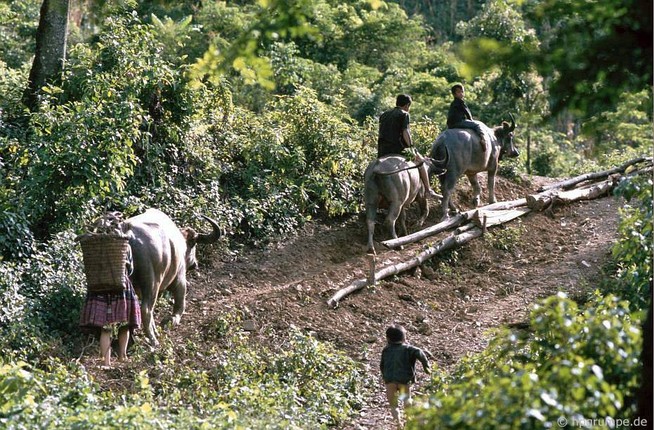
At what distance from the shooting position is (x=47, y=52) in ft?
61.5

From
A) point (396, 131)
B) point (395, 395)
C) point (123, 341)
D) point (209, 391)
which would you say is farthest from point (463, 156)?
point (209, 391)

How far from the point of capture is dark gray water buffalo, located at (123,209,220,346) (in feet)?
44.3

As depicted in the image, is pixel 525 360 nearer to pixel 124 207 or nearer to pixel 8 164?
pixel 124 207

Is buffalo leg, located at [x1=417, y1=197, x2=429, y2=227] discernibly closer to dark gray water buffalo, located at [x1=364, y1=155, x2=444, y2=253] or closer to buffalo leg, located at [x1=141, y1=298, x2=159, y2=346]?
dark gray water buffalo, located at [x1=364, y1=155, x2=444, y2=253]

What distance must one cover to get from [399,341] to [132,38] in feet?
29.1

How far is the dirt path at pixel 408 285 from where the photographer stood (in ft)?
47.9

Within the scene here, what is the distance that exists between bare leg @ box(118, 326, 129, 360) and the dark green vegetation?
0.50 metres

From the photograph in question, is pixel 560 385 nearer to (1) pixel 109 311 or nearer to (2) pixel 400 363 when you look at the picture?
(2) pixel 400 363

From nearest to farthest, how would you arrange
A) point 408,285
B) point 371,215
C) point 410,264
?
point 408,285, point 410,264, point 371,215

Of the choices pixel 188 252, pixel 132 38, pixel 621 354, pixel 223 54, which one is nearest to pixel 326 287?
pixel 188 252

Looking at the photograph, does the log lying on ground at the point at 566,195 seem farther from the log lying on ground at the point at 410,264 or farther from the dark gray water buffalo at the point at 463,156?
the log lying on ground at the point at 410,264

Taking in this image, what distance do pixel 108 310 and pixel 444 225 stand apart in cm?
729

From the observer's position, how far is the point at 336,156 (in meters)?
20.2

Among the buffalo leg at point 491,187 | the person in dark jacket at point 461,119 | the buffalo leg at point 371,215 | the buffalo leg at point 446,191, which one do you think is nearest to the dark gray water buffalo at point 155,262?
the buffalo leg at point 371,215
